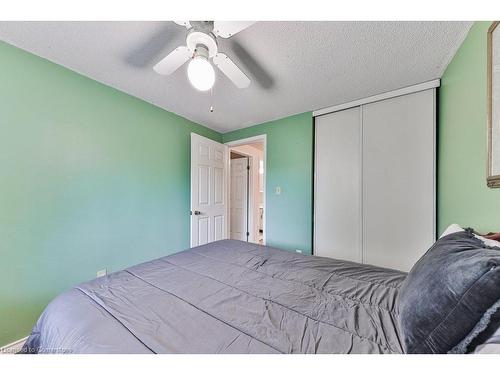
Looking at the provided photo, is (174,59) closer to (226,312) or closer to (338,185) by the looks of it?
(226,312)

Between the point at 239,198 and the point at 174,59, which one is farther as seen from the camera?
the point at 239,198

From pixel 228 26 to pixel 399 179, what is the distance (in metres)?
2.04

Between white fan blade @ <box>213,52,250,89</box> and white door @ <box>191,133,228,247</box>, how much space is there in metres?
1.43

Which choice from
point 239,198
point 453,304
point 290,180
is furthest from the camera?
point 239,198

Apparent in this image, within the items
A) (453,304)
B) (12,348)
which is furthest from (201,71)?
(12,348)

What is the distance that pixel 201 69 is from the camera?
1.03 meters

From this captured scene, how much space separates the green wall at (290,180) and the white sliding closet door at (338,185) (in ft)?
0.39

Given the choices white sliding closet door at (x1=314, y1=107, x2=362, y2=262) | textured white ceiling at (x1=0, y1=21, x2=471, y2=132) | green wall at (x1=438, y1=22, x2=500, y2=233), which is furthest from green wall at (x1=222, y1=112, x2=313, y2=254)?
green wall at (x1=438, y1=22, x2=500, y2=233)

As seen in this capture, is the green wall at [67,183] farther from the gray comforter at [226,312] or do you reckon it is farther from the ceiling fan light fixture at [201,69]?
the ceiling fan light fixture at [201,69]

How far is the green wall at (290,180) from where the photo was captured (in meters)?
2.52

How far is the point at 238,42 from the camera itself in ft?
4.41

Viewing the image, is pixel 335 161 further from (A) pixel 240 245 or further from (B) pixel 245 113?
(A) pixel 240 245
